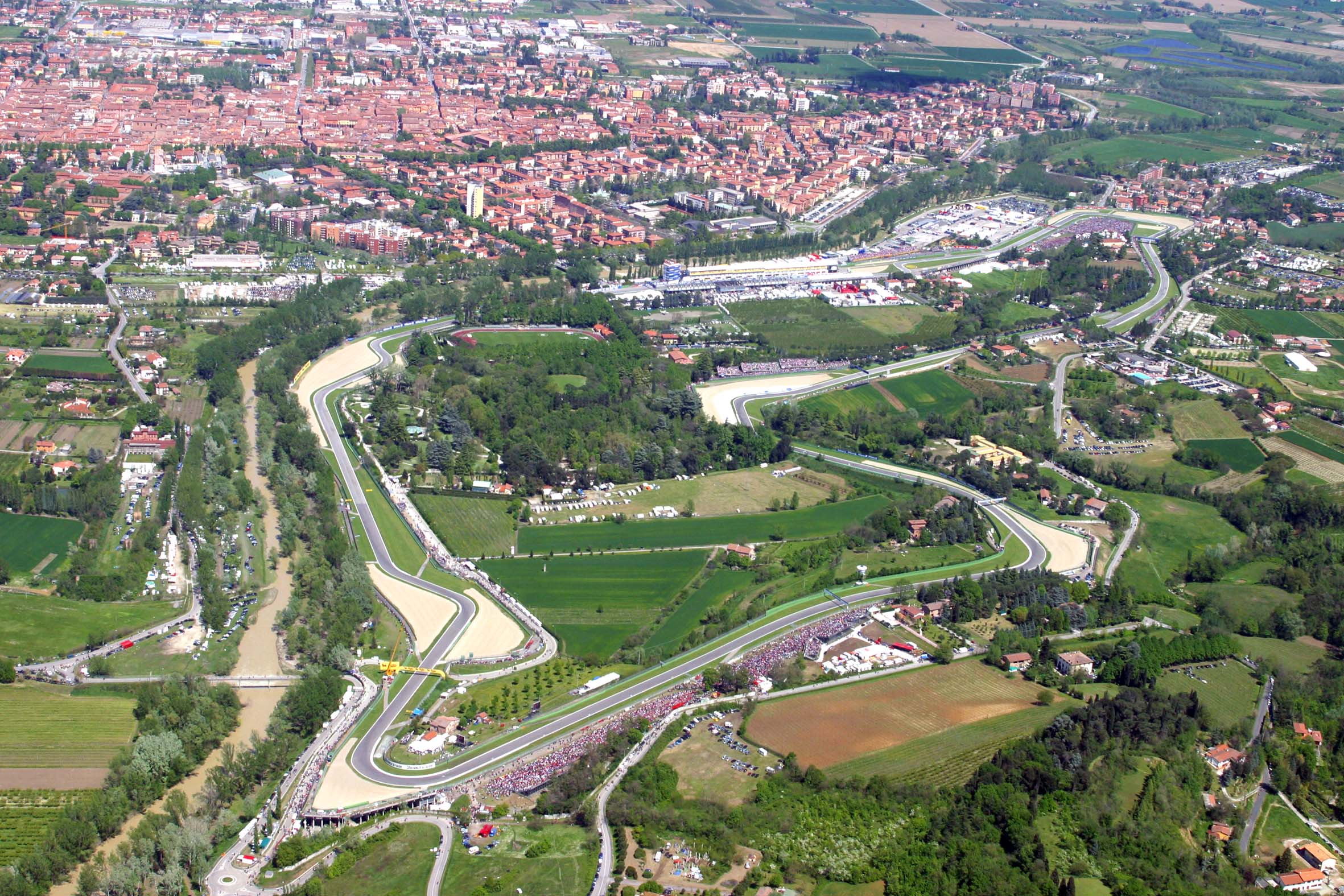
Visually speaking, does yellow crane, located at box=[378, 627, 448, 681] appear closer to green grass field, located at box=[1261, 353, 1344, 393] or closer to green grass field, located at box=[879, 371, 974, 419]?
green grass field, located at box=[879, 371, 974, 419]

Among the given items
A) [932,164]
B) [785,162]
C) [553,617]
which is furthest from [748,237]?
[553,617]

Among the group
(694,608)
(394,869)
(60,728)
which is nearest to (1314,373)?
(694,608)

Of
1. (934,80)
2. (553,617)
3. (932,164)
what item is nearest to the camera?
(553,617)

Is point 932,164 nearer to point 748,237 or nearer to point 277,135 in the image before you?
point 748,237

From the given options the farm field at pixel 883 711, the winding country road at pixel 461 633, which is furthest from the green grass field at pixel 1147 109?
the farm field at pixel 883 711

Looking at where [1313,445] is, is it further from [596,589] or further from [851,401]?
[596,589]

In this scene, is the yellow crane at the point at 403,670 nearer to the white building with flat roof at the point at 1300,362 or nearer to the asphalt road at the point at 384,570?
the asphalt road at the point at 384,570
